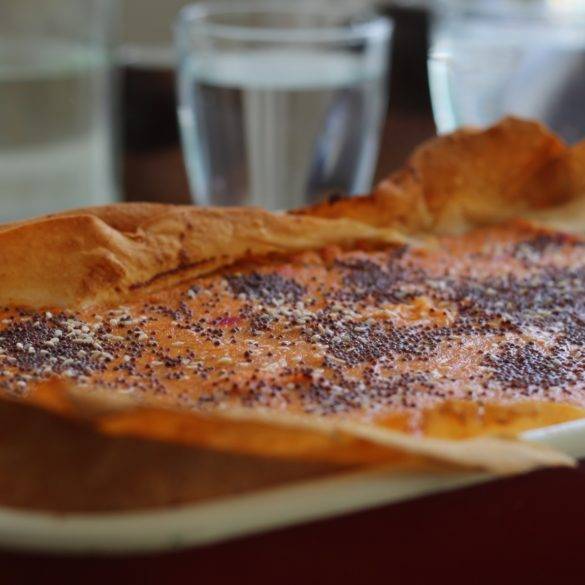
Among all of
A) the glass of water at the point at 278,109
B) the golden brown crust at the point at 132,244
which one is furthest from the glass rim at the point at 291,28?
the golden brown crust at the point at 132,244

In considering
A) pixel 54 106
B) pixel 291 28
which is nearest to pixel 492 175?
pixel 291 28

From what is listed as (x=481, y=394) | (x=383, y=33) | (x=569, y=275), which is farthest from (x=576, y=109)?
(x=481, y=394)

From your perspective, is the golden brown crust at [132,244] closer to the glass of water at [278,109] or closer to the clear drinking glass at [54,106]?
the glass of water at [278,109]

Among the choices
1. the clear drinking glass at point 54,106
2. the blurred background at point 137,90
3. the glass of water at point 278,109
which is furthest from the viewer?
the clear drinking glass at point 54,106

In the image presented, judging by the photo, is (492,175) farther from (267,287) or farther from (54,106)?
(54,106)

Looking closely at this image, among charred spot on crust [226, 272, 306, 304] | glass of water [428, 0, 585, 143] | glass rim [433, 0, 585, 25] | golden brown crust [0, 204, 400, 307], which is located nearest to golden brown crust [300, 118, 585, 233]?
golden brown crust [0, 204, 400, 307]

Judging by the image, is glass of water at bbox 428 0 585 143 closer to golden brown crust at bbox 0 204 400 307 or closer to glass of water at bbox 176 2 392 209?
glass of water at bbox 176 2 392 209

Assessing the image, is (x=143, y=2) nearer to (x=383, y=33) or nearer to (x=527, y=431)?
(x=383, y=33)
